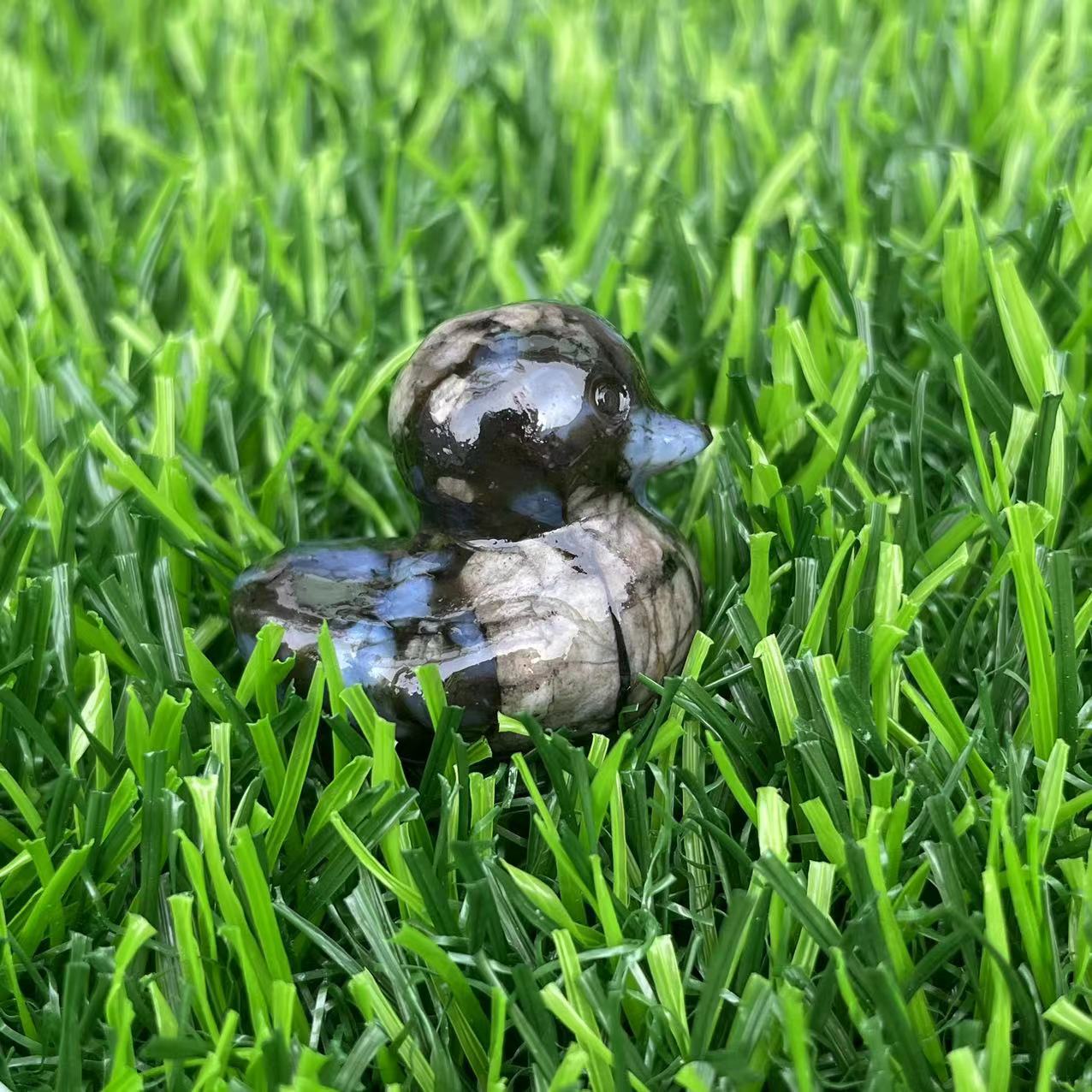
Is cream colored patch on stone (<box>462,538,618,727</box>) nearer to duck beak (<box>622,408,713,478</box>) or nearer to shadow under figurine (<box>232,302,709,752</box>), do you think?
shadow under figurine (<box>232,302,709,752</box>)

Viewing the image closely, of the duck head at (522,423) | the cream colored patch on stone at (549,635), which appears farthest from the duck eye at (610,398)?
the cream colored patch on stone at (549,635)

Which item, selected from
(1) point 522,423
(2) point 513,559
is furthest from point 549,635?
(1) point 522,423

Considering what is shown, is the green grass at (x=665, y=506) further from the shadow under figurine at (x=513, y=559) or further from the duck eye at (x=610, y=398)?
the duck eye at (x=610, y=398)

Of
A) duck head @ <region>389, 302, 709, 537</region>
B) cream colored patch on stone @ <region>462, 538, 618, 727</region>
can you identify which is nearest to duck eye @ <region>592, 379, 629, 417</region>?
duck head @ <region>389, 302, 709, 537</region>

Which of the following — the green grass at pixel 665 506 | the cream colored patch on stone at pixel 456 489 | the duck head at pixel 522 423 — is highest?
the duck head at pixel 522 423

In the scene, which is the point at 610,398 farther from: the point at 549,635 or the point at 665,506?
the point at 665,506

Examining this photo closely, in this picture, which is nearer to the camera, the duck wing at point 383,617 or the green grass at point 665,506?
the green grass at point 665,506

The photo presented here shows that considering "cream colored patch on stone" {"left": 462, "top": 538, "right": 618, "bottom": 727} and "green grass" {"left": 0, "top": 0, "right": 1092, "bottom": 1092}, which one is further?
"cream colored patch on stone" {"left": 462, "top": 538, "right": 618, "bottom": 727}
